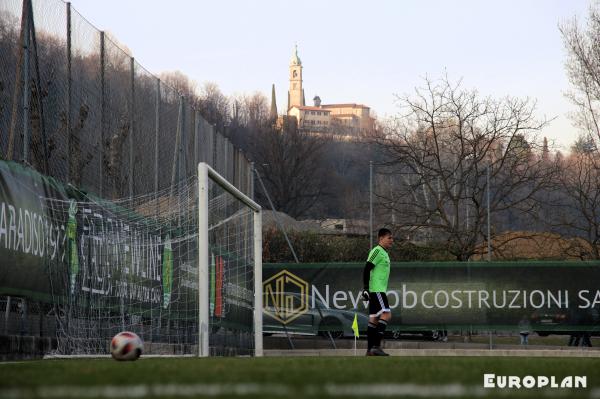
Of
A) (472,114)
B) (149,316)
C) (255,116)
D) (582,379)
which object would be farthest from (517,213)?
(255,116)

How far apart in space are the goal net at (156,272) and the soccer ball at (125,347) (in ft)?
9.31

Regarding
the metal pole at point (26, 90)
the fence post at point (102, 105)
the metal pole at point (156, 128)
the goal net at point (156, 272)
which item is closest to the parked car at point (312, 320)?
the goal net at point (156, 272)

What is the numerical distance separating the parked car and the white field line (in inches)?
741

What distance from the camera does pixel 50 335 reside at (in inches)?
559

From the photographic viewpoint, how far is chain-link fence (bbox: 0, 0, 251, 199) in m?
13.6

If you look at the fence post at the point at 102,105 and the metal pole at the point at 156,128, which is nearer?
Result: the fence post at the point at 102,105

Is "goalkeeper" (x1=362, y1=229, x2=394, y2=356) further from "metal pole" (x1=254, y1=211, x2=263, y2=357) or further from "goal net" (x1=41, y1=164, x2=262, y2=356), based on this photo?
"metal pole" (x1=254, y1=211, x2=263, y2=357)

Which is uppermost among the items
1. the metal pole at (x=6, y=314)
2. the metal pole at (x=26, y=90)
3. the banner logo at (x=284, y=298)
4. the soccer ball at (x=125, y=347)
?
the metal pole at (x=26, y=90)

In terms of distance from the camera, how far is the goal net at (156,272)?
14.8 m

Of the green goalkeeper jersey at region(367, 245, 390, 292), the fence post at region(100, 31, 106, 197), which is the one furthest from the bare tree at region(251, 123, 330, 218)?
the fence post at region(100, 31, 106, 197)

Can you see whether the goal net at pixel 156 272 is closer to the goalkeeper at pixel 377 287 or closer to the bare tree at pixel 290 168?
the goalkeeper at pixel 377 287

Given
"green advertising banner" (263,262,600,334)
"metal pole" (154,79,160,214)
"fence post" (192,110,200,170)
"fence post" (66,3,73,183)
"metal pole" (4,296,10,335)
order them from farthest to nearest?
"green advertising banner" (263,262,600,334), "fence post" (192,110,200,170), "metal pole" (154,79,160,214), "fence post" (66,3,73,183), "metal pole" (4,296,10,335)

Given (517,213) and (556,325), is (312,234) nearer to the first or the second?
(517,213)

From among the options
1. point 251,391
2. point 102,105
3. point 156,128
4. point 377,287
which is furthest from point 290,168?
point 251,391
